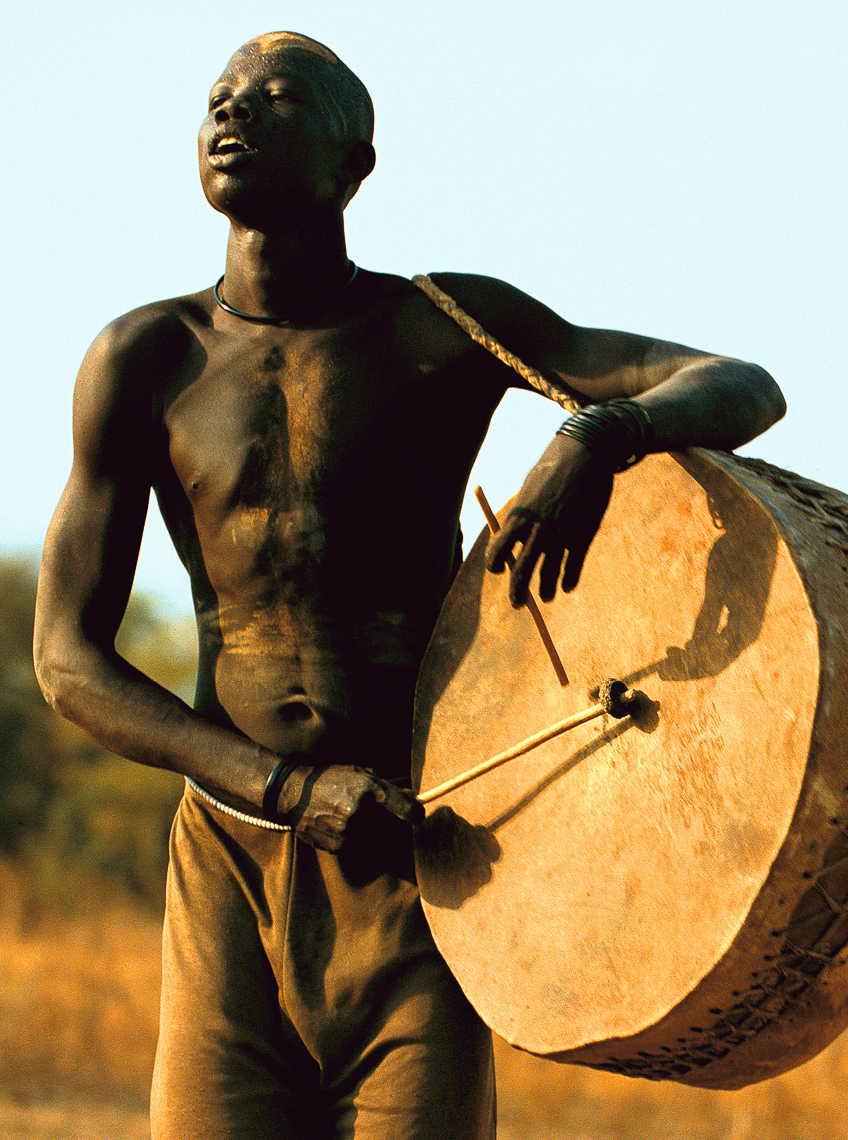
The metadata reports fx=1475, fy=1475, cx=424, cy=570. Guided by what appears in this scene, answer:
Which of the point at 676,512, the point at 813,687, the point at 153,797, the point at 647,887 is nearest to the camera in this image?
the point at 813,687

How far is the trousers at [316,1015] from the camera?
2.57 meters

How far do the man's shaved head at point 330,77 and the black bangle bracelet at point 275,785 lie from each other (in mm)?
1195

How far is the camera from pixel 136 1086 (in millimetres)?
11359

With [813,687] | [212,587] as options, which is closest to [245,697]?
[212,587]

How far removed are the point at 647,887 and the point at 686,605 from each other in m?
0.45

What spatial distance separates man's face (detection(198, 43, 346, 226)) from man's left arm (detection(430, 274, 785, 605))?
340 mm

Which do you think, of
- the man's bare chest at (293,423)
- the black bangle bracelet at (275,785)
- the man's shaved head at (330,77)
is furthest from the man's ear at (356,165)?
the black bangle bracelet at (275,785)

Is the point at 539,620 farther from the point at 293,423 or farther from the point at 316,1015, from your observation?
the point at 316,1015

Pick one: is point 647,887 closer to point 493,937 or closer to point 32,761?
point 493,937

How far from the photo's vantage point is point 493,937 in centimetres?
248

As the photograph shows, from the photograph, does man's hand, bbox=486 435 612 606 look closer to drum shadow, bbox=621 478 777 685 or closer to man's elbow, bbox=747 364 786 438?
drum shadow, bbox=621 478 777 685

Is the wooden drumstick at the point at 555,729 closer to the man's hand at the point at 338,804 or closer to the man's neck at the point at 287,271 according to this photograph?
the man's hand at the point at 338,804

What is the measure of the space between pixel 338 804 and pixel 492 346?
0.87 metres

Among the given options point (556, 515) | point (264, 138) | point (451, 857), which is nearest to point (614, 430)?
point (556, 515)
